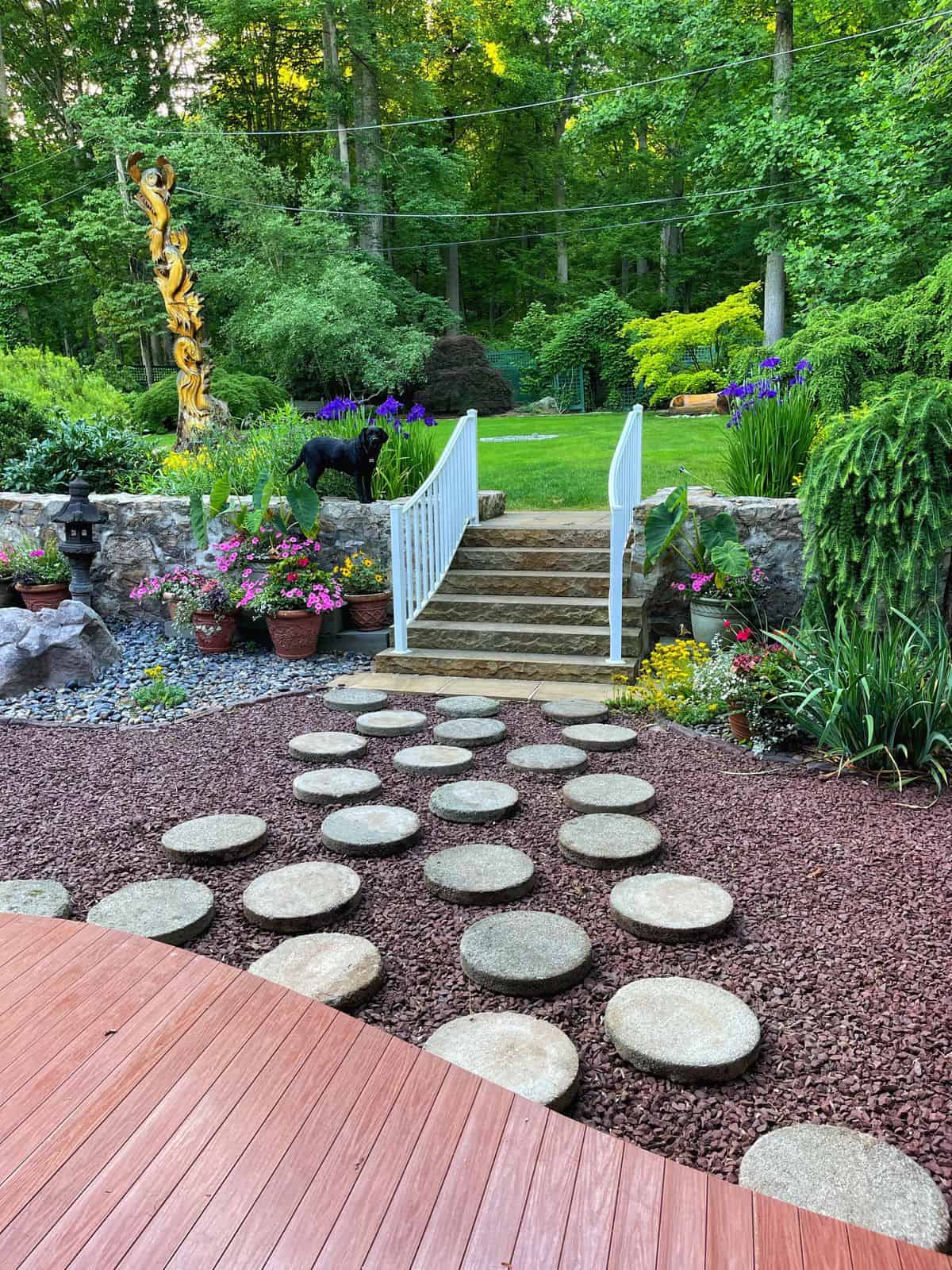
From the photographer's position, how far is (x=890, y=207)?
858 centimetres

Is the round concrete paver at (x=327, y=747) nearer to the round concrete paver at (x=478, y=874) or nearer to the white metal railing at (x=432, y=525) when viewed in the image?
the round concrete paver at (x=478, y=874)

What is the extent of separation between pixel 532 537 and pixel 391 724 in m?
2.01

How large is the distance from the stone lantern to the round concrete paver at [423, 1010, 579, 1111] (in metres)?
4.68

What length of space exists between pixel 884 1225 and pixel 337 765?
251 cm

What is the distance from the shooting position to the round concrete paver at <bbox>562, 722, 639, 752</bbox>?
3623mm

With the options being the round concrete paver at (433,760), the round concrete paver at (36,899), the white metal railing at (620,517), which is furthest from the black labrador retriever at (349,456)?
the round concrete paver at (36,899)

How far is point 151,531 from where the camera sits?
236 inches

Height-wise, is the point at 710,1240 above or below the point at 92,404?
below

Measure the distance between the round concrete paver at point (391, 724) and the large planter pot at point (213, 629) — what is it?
164 cm

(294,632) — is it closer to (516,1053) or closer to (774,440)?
(774,440)

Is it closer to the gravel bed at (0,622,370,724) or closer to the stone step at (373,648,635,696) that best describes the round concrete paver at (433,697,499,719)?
the stone step at (373,648,635,696)

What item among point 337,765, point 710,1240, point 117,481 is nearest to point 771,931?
point 710,1240

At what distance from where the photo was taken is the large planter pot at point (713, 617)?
14.8 feet

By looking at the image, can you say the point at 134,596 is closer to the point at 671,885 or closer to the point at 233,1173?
the point at 671,885
